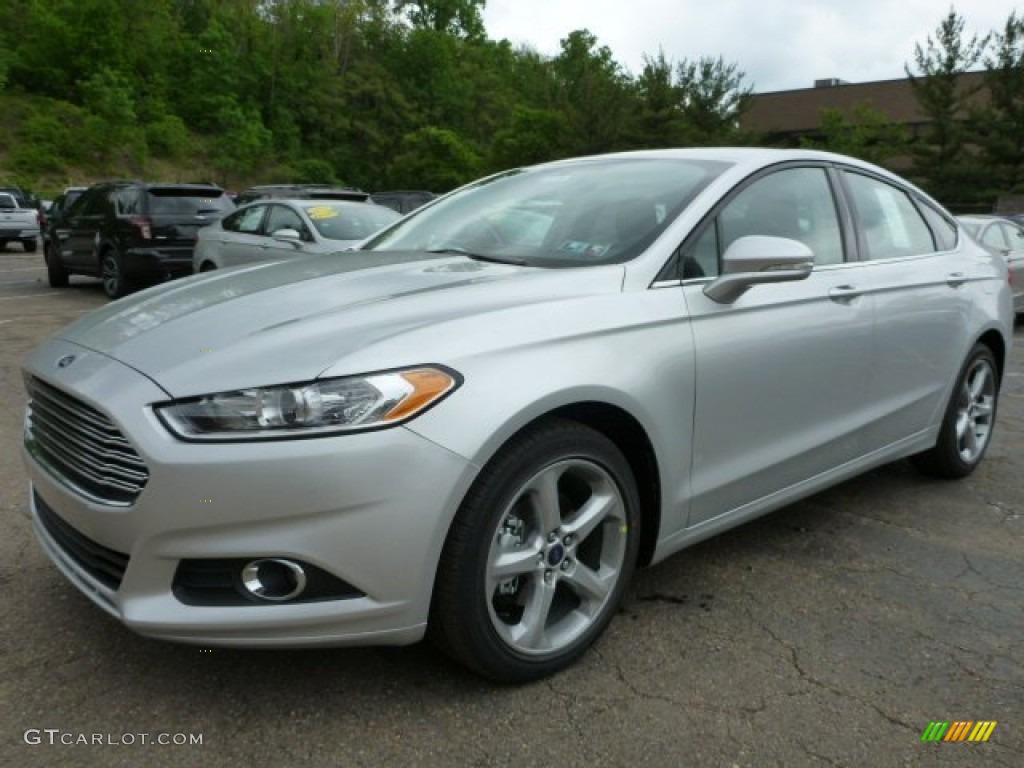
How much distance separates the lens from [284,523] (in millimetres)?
1988

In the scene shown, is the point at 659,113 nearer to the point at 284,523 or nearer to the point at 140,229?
the point at 140,229

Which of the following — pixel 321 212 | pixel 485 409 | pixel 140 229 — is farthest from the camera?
pixel 140 229

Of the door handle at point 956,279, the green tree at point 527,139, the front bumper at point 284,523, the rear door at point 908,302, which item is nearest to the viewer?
the front bumper at point 284,523

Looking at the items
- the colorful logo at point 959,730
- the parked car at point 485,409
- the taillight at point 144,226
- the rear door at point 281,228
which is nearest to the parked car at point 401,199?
the taillight at point 144,226

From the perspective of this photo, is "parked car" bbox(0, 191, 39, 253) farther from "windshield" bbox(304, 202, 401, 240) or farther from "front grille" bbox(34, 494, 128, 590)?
"front grille" bbox(34, 494, 128, 590)

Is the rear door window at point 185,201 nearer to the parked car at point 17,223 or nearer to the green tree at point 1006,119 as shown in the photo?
the parked car at point 17,223

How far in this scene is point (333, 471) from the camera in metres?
1.96

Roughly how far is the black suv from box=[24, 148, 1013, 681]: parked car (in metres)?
9.12

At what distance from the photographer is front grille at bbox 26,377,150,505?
2.06 metres

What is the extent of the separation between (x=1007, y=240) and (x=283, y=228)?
854cm

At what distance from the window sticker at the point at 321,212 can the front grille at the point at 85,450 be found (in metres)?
7.40

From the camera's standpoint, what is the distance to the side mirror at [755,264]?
105 inches

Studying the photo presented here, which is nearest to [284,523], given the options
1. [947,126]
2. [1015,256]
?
[1015,256]

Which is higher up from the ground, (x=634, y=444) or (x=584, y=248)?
(x=584, y=248)
